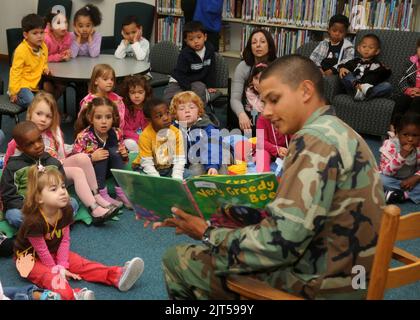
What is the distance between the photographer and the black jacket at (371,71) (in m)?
4.78

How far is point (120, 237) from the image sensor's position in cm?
313

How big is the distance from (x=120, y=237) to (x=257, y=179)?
1.65 metres

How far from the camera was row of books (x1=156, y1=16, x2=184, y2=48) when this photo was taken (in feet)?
21.5

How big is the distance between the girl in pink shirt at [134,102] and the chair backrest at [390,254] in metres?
2.85

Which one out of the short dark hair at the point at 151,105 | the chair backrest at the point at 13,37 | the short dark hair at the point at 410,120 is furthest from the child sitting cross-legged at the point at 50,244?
the chair backrest at the point at 13,37

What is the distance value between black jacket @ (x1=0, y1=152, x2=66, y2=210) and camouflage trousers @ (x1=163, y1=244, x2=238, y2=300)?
137 centimetres

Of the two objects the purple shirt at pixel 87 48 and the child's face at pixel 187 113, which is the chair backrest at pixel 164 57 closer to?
the purple shirt at pixel 87 48

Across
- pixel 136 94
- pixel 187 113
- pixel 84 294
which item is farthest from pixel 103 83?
pixel 84 294

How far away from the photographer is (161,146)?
142 inches

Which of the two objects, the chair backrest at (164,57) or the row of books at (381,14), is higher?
the row of books at (381,14)

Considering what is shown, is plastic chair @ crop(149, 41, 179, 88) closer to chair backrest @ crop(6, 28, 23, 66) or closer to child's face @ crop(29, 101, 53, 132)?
chair backrest @ crop(6, 28, 23, 66)

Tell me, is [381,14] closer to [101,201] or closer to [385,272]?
[101,201]

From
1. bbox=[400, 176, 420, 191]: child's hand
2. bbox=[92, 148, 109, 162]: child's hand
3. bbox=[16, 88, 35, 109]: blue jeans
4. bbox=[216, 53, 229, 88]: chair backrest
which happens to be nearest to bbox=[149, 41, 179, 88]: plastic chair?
bbox=[216, 53, 229, 88]: chair backrest

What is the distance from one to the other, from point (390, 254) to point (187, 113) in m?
2.47
